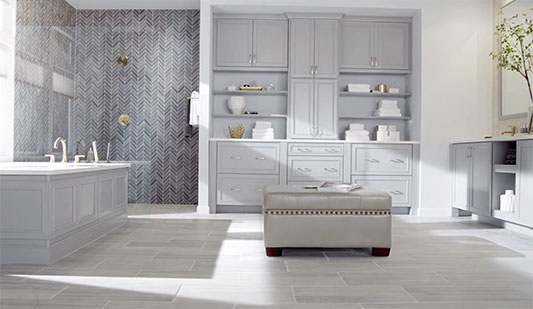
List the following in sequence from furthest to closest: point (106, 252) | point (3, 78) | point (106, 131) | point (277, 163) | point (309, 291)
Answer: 1. point (277, 163)
2. point (106, 131)
3. point (3, 78)
4. point (106, 252)
5. point (309, 291)

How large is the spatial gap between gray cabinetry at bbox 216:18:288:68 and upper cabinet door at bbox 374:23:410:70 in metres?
1.14

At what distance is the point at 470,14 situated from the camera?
5242 millimetres

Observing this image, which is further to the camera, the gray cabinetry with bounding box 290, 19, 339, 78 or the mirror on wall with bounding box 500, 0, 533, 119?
the gray cabinetry with bounding box 290, 19, 339, 78

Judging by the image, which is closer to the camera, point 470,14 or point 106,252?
point 106,252

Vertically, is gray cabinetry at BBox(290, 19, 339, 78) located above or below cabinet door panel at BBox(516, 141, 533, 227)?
above

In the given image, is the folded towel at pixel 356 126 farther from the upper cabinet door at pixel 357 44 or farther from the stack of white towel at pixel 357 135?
the upper cabinet door at pixel 357 44

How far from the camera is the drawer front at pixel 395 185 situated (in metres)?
5.25

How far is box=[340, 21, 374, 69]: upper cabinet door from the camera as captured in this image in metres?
5.56

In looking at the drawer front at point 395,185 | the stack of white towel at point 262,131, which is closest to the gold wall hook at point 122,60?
the stack of white towel at point 262,131

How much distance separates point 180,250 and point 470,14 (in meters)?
4.26

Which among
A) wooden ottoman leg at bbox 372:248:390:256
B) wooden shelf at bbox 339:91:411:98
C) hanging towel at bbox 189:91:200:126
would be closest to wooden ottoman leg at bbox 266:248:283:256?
wooden ottoman leg at bbox 372:248:390:256

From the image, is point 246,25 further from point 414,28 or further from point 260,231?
point 260,231

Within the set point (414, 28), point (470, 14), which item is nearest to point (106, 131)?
point (414, 28)

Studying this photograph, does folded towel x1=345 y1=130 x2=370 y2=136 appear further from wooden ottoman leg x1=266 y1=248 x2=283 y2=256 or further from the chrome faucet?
the chrome faucet
